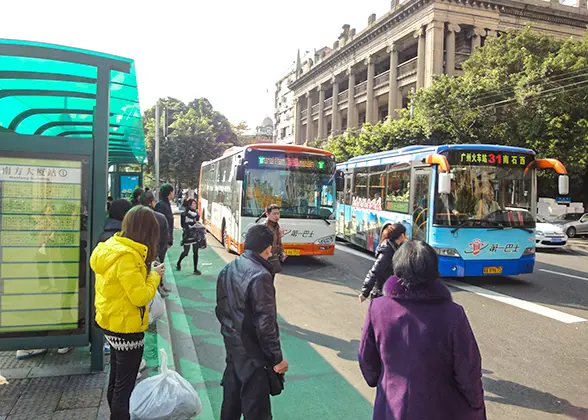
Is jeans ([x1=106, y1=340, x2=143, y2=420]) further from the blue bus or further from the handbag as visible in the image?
the blue bus

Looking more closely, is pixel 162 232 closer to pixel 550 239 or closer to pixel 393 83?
pixel 550 239

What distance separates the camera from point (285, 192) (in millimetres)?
10969

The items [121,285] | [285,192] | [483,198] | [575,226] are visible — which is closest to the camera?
[121,285]

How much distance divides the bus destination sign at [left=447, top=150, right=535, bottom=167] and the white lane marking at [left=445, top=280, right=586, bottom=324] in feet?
8.64

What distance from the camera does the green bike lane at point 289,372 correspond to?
13.1 ft

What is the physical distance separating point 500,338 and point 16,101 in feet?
23.2

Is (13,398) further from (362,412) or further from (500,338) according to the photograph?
(500,338)

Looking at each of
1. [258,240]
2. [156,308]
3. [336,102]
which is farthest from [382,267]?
[336,102]

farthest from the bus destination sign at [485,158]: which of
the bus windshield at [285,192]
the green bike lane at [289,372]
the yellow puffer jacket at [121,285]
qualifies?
the yellow puffer jacket at [121,285]

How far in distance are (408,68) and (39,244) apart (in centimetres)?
3647

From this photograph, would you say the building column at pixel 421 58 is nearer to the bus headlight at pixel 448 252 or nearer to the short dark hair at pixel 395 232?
the bus headlight at pixel 448 252

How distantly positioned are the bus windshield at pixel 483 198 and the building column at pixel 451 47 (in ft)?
87.4

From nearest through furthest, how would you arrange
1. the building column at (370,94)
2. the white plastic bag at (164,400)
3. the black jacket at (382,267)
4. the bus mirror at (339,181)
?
1. the white plastic bag at (164,400)
2. the black jacket at (382,267)
3. the bus mirror at (339,181)
4. the building column at (370,94)

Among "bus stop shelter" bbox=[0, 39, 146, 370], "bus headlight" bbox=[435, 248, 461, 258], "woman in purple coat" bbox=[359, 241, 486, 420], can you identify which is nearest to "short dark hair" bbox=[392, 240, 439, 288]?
"woman in purple coat" bbox=[359, 241, 486, 420]
